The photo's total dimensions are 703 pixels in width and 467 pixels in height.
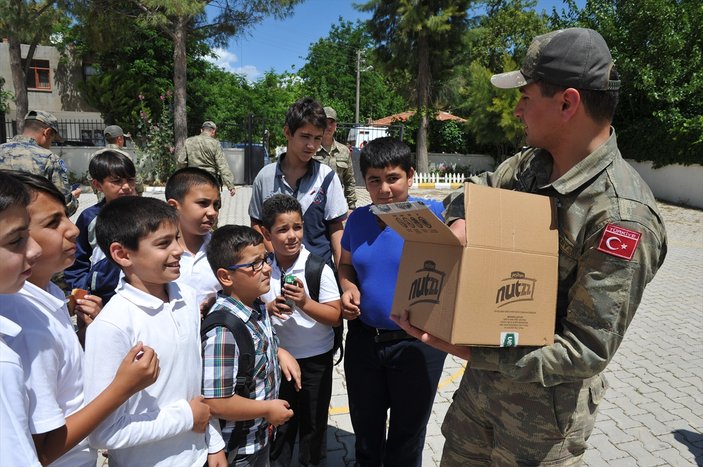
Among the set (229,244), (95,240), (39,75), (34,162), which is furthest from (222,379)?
(39,75)

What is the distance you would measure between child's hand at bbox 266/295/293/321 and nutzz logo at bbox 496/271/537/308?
3.69 feet

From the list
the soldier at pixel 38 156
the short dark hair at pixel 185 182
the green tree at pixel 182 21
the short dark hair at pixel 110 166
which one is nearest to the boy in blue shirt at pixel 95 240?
the short dark hair at pixel 110 166

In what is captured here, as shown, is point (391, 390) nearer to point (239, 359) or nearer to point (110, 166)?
point (239, 359)

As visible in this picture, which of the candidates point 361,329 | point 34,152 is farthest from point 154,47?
point 361,329

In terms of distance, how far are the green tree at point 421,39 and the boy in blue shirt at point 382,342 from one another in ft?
60.8

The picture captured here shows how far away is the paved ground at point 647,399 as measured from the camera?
3.11m

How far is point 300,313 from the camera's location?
2406mm

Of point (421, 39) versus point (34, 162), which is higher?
point (421, 39)

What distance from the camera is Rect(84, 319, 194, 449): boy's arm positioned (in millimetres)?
1470

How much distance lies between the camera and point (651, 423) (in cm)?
349

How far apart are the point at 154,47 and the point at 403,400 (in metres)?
24.5

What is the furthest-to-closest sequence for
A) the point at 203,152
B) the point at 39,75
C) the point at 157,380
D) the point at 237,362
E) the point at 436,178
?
the point at 39,75 < the point at 436,178 < the point at 203,152 < the point at 237,362 < the point at 157,380

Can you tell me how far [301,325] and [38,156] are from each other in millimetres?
3664

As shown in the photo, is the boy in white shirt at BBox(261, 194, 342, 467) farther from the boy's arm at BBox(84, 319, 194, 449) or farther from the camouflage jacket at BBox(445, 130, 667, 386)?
the camouflage jacket at BBox(445, 130, 667, 386)
